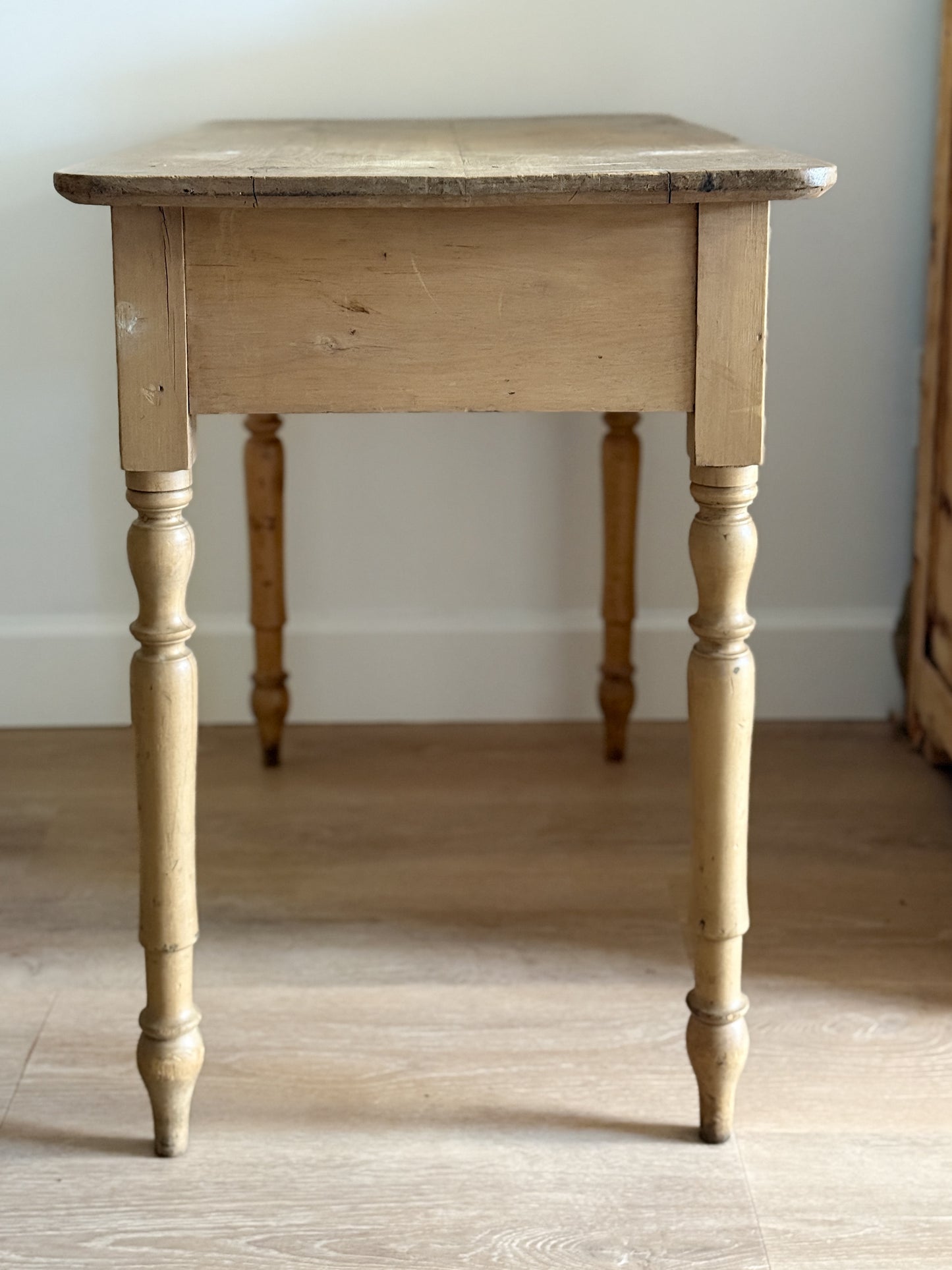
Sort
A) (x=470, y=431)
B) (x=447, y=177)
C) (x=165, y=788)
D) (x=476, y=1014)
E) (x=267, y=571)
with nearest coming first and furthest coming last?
(x=447, y=177)
(x=165, y=788)
(x=476, y=1014)
(x=267, y=571)
(x=470, y=431)

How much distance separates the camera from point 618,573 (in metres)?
1.71

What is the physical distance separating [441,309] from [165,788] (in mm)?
390

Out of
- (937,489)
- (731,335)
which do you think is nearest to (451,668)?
(937,489)

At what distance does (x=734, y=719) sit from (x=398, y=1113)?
16.2 inches

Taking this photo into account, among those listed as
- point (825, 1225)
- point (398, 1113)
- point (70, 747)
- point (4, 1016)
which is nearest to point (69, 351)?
point (70, 747)

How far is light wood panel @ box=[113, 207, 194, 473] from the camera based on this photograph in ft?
3.04

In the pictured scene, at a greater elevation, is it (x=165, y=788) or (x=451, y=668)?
(x=165, y=788)

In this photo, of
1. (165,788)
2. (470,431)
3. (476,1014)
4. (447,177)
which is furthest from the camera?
(470,431)

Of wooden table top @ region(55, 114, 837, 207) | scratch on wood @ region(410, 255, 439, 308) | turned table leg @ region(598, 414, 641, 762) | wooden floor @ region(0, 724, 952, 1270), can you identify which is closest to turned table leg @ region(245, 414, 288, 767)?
wooden floor @ region(0, 724, 952, 1270)

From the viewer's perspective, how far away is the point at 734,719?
1021 millimetres

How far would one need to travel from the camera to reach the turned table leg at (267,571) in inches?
65.4

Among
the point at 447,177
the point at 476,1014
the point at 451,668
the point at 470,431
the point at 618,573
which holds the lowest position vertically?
the point at 476,1014

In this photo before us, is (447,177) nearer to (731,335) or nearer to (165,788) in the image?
(731,335)

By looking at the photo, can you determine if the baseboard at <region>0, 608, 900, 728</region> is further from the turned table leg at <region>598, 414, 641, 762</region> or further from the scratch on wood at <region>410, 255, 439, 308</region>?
the scratch on wood at <region>410, 255, 439, 308</region>
